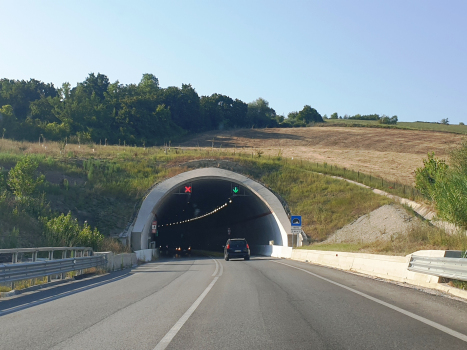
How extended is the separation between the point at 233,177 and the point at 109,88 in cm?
8226

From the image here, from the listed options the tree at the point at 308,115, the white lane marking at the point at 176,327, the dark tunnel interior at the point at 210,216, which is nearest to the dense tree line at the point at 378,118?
the tree at the point at 308,115

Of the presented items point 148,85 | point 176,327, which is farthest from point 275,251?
point 148,85

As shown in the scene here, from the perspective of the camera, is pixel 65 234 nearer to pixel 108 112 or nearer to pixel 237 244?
pixel 237 244

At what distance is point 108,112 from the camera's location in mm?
94750

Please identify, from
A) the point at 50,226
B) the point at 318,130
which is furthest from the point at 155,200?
the point at 318,130

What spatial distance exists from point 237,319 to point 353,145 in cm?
7344

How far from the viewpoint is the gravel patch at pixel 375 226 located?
3616 centimetres

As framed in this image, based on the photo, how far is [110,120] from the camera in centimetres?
9369

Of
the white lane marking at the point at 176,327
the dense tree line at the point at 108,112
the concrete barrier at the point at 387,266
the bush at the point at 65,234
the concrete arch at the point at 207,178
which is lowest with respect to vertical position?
the white lane marking at the point at 176,327

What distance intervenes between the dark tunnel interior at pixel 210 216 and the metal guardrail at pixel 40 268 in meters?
24.6

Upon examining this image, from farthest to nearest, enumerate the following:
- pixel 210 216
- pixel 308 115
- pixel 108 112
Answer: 1. pixel 308 115
2. pixel 108 112
3. pixel 210 216

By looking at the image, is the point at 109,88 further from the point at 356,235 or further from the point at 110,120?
the point at 356,235

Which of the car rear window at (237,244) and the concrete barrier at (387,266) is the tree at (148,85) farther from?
the concrete barrier at (387,266)

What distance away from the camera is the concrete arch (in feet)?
127
